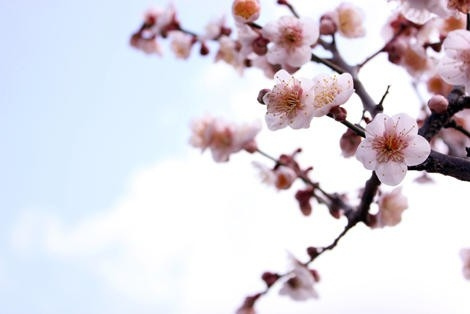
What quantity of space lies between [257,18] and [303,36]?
20cm

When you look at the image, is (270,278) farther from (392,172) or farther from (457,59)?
(457,59)

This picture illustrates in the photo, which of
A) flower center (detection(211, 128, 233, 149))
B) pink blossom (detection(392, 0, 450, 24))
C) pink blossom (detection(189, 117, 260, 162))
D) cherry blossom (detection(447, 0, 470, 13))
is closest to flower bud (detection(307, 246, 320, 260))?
pink blossom (detection(189, 117, 260, 162))

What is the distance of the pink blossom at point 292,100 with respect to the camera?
6.04 feet

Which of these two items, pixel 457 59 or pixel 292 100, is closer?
pixel 292 100

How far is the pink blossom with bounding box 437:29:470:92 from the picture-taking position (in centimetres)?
205

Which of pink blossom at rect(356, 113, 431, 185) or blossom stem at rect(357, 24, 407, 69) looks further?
blossom stem at rect(357, 24, 407, 69)

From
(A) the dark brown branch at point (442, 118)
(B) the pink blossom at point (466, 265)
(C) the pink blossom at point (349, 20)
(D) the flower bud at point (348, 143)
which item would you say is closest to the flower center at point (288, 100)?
(D) the flower bud at point (348, 143)

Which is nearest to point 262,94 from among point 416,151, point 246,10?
point 416,151

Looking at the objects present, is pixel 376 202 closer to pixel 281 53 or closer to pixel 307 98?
pixel 281 53

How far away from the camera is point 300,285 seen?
9.39 ft

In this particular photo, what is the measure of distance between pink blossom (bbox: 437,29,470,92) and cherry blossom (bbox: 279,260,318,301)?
1.14 m

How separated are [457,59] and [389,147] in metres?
0.47

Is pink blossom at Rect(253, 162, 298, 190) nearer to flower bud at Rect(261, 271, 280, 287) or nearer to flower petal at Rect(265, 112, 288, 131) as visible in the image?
flower bud at Rect(261, 271, 280, 287)

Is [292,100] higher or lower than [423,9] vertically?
lower
